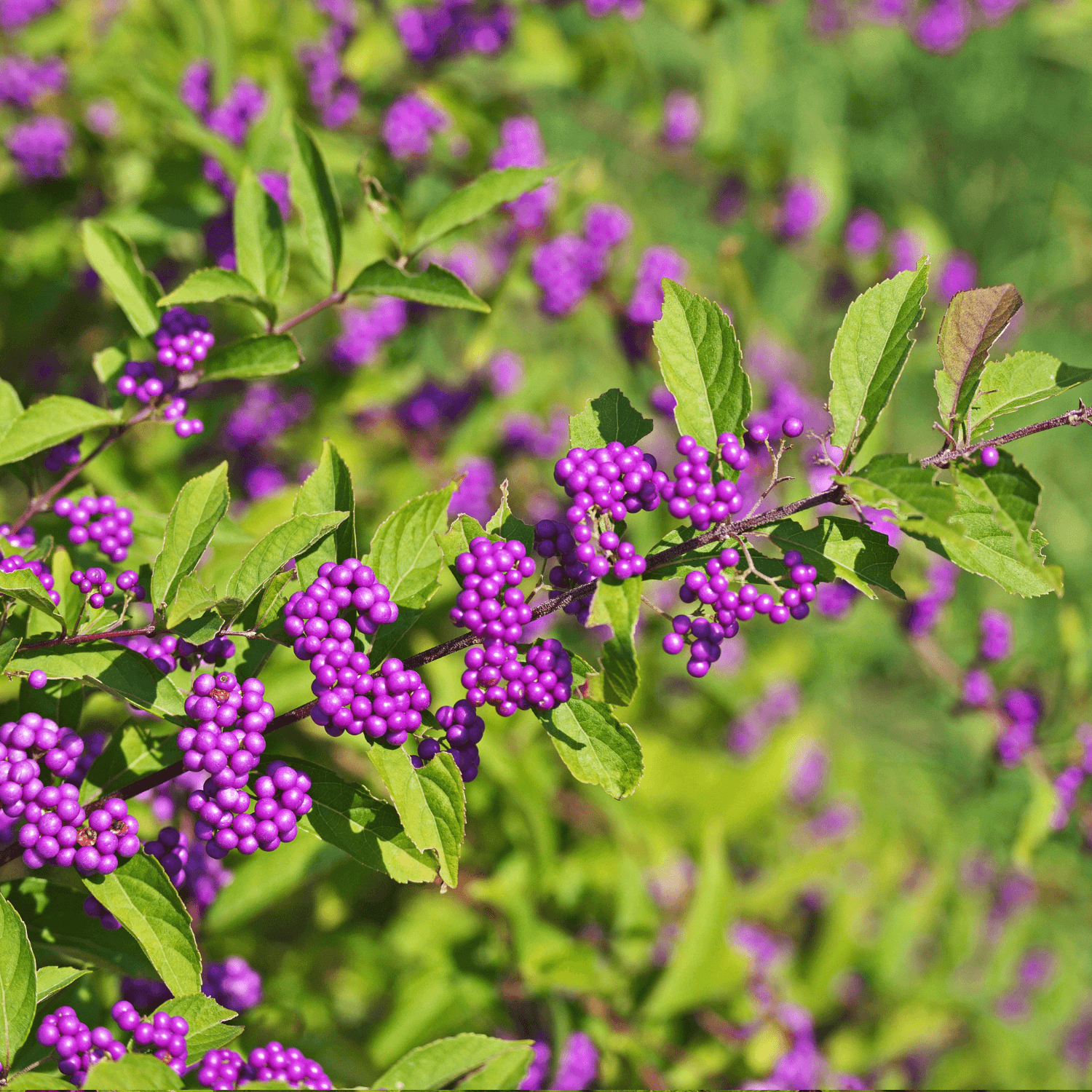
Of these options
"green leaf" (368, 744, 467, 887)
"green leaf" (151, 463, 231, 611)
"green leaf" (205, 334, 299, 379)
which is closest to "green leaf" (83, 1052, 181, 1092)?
"green leaf" (368, 744, 467, 887)

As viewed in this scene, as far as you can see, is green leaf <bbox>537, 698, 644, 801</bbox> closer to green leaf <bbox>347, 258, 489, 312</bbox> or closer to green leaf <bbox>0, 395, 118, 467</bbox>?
green leaf <bbox>347, 258, 489, 312</bbox>

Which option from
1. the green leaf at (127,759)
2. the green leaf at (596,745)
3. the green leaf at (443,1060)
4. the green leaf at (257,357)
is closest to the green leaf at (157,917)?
the green leaf at (127,759)

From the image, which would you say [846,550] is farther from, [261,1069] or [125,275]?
[125,275]

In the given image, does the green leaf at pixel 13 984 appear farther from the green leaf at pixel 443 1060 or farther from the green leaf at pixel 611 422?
the green leaf at pixel 611 422

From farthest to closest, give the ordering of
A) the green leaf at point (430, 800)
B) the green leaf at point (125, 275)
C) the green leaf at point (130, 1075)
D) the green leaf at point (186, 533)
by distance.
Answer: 1. the green leaf at point (125, 275)
2. the green leaf at point (186, 533)
3. the green leaf at point (430, 800)
4. the green leaf at point (130, 1075)

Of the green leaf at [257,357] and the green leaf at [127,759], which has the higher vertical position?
the green leaf at [257,357]

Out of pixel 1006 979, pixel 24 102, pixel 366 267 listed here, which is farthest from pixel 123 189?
pixel 1006 979

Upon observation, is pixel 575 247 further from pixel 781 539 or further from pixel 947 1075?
pixel 947 1075
